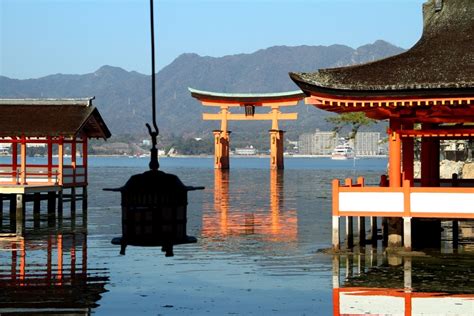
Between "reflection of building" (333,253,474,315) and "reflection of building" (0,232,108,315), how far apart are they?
17.5 ft

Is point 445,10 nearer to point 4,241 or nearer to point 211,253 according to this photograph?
point 211,253

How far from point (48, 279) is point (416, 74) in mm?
10414

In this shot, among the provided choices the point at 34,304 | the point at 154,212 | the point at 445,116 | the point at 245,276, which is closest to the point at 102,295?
the point at 34,304

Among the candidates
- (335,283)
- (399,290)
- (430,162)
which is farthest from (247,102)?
(399,290)

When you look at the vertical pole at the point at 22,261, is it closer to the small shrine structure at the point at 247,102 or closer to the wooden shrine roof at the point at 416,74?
the wooden shrine roof at the point at 416,74

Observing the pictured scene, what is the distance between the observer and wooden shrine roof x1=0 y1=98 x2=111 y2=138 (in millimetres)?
41938

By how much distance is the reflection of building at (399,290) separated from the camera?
771 inches

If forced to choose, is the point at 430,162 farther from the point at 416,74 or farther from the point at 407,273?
the point at 407,273

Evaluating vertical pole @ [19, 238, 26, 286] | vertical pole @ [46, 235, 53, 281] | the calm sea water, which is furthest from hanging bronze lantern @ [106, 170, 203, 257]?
vertical pole @ [46, 235, 53, 281]

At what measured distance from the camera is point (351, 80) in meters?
25.3

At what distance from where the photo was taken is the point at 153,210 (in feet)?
40.3

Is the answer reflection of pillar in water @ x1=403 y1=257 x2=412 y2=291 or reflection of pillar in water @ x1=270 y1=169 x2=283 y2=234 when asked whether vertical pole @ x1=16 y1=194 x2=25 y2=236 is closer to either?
reflection of pillar in water @ x1=270 y1=169 x2=283 y2=234

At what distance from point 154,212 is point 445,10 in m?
18.7

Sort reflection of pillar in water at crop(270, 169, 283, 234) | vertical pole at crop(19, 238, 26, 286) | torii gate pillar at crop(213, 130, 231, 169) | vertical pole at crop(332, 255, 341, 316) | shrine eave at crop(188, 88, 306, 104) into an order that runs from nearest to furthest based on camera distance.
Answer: vertical pole at crop(332, 255, 341, 316) → vertical pole at crop(19, 238, 26, 286) → reflection of pillar in water at crop(270, 169, 283, 234) → shrine eave at crop(188, 88, 306, 104) → torii gate pillar at crop(213, 130, 231, 169)
